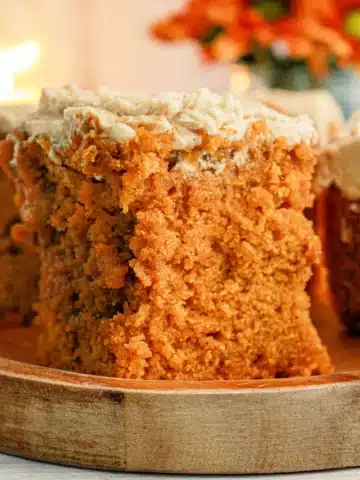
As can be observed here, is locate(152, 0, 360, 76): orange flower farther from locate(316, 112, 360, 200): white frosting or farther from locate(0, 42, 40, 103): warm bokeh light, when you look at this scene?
locate(316, 112, 360, 200): white frosting

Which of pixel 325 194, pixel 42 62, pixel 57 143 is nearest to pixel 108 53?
pixel 42 62

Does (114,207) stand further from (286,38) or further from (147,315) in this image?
(286,38)

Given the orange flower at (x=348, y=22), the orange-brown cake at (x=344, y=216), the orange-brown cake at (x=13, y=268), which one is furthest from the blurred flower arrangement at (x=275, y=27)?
the orange-brown cake at (x=13, y=268)

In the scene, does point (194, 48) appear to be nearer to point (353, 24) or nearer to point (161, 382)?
point (353, 24)

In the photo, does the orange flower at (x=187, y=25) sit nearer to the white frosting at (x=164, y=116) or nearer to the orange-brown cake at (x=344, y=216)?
the orange-brown cake at (x=344, y=216)

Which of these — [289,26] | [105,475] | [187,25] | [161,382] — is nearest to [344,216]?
[161,382]

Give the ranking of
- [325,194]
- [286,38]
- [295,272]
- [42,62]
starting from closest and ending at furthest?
[295,272], [325,194], [286,38], [42,62]

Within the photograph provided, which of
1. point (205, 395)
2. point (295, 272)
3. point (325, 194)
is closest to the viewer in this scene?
point (205, 395)
